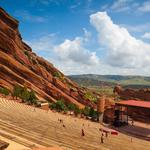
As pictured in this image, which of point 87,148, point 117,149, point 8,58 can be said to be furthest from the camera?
point 8,58

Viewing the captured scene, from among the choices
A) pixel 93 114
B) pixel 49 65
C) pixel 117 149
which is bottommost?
pixel 117 149

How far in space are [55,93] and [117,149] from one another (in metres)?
61.0

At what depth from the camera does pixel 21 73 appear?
81938mm

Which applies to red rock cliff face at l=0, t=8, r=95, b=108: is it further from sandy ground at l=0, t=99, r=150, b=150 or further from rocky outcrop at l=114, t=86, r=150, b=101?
sandy ground at l=0, t=99, r=150, b=150

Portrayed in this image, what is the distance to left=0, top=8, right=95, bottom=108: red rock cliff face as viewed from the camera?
7856 cm

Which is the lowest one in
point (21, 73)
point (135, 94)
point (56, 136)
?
point (56, 136)

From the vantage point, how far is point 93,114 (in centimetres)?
6331

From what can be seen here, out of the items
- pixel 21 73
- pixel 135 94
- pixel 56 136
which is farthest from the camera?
pixel 135 94

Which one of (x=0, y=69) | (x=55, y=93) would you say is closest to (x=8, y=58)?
(x=0, y=69)

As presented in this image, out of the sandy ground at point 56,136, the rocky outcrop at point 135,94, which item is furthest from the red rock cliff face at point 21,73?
the sandy ground at point 56,136

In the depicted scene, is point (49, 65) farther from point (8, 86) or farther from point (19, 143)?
point (19, 143)

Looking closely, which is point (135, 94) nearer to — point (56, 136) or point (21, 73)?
point (21, 73)

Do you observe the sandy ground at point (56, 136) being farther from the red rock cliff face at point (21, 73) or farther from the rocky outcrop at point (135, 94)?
the rocky outcrop at point (135, 94)

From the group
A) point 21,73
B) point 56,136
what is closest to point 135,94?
point 21,73
